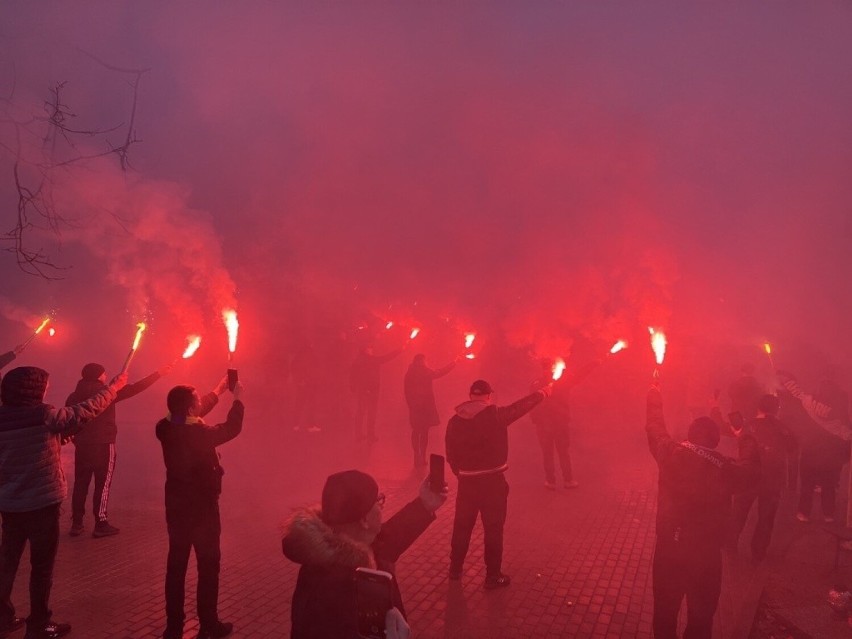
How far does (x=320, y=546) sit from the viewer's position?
7.02ft

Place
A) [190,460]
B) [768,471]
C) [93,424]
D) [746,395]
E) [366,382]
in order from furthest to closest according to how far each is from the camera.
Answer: [366,382] < [746,395] < [93,424] < [768,471] < [190,460]

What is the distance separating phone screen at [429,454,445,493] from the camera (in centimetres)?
258

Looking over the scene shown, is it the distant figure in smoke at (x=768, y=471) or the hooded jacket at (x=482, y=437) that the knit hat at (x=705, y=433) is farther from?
the distant figure in smoke at (x=768, y=471)

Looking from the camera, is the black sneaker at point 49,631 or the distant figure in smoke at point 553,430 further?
the distant figure in smoke at point 553,430

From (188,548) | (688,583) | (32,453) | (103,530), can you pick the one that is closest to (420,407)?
(103,530)

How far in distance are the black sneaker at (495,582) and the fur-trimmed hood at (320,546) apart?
10.9 feet

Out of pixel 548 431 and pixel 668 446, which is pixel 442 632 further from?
pixel 548 431

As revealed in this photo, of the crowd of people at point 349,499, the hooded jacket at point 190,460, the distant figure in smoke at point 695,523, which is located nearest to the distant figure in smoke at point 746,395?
the crowd of people at point 349,499

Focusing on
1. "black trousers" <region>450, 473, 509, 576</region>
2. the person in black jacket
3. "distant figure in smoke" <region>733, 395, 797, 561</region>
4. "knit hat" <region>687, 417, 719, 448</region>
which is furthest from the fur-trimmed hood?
"distant figure in smoke" <region>733, 395, 797, 561</region>

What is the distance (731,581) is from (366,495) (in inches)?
202

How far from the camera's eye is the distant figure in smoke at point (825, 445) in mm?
6887

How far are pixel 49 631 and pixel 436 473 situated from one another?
3.70 metres

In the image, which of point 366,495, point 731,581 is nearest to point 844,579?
point 731,581

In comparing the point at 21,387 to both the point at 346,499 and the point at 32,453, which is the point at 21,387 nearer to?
the point at 32,453
